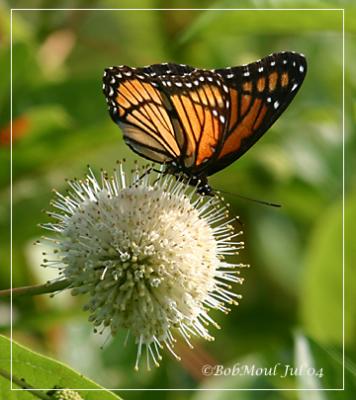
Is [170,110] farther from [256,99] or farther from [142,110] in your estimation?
[256,99]

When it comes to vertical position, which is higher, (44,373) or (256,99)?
(256,99)

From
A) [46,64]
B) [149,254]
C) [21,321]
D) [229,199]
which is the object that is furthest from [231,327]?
[149,254]

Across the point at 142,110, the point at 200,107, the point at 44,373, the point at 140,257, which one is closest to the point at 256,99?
the point at 200,107

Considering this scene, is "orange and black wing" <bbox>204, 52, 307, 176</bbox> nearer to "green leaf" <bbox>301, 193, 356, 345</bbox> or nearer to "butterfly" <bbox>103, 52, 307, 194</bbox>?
"butterfly" <bbox>103, 52, 307, 194</bbox>

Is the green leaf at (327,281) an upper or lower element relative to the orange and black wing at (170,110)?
lower

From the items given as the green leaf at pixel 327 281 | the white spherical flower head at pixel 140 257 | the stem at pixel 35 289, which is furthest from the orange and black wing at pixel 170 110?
the green leaf at pixel 327 281

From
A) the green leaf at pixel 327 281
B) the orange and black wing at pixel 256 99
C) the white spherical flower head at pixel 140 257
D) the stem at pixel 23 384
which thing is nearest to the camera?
the stem at pixel 23 384

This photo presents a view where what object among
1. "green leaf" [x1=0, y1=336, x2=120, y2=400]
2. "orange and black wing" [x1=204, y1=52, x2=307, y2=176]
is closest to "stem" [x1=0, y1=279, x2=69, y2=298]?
"green leaf" [x1=0, y1=336, x2=120, y2=400]

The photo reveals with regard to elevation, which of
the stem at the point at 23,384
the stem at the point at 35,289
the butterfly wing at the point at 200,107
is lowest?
the stem at the point at 23,384

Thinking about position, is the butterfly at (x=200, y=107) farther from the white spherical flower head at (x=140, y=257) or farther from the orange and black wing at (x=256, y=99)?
the white spherical flower head at (x=140, y=257)
